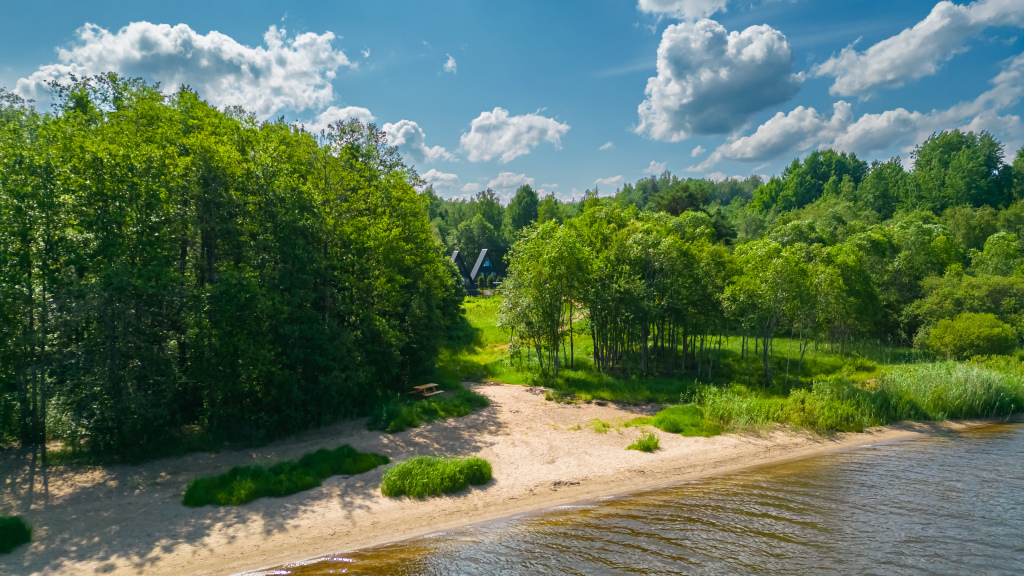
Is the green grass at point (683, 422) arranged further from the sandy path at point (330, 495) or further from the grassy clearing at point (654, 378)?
the grassy clearing at point (654, 378)

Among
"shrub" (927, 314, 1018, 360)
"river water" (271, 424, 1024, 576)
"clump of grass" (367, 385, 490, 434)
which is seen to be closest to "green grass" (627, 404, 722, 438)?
"river water" (271, 424, 1024, 576)

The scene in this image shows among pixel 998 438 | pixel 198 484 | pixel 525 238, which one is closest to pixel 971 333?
pixel 998 438

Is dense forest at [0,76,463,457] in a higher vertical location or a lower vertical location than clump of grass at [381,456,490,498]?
higher

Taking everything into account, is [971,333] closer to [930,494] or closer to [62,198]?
[930,494]

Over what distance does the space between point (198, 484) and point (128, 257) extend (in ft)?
21.4

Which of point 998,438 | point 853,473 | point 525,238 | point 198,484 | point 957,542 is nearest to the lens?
point 957,542

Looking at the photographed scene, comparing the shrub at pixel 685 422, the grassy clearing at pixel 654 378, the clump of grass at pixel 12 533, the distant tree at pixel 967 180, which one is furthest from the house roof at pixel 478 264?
the distant tree at pixel 967 180

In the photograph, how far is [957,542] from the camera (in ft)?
34.0

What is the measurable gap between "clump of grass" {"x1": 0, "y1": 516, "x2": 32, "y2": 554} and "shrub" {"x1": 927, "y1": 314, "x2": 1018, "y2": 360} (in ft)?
126

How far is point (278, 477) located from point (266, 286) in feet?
18.4

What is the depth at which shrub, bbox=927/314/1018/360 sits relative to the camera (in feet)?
85.3

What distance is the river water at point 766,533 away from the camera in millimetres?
9328

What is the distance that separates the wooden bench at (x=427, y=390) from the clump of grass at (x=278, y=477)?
18.2 ft

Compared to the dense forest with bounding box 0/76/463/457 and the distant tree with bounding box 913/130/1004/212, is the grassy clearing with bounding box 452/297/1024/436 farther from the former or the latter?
the distant tree with bounding box 913/130/1004/212
